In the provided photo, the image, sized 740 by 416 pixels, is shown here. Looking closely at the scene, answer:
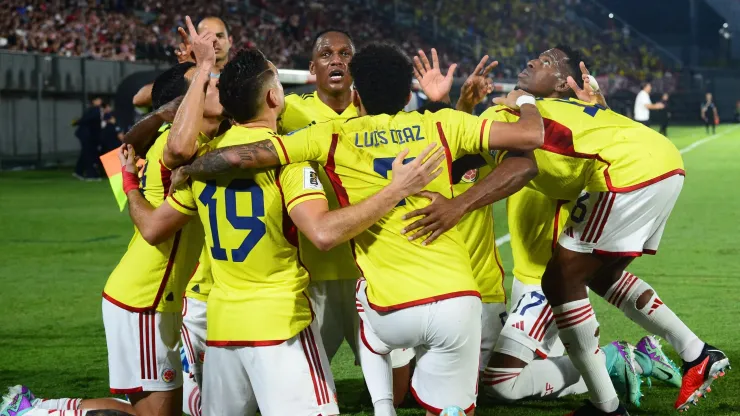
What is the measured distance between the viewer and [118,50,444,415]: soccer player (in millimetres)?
3922

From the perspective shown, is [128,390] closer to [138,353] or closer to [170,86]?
[138,353]

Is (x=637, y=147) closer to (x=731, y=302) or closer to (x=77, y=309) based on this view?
(x=731, y=302)

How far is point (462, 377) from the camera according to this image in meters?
4.02

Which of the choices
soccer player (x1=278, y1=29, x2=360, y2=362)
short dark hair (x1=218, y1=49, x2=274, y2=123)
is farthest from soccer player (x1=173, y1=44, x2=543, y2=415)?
soccer player (x1=278, y1=29, x2=360, y2=362)

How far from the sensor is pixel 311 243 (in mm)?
5383

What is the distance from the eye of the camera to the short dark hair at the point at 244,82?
405 centimetres

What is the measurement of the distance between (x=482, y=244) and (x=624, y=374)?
1226 mm

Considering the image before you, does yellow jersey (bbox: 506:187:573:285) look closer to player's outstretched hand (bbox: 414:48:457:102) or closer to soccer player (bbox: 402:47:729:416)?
soccer player (bbox: 402:47:729:416)

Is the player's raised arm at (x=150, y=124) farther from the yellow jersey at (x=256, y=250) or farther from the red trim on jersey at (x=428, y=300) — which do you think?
the red trim on jersey at (x=428, y=300)

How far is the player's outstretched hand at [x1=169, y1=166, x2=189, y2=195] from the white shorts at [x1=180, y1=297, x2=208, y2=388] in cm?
115

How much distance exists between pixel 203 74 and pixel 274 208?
0.66m

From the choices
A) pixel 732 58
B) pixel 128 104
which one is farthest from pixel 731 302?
pixel 732 58

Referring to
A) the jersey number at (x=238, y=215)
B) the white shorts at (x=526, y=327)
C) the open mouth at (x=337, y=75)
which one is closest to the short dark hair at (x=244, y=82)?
the jersey number at (x=238, y=215)

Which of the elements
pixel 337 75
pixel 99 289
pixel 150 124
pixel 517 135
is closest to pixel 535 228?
pixel 337 75
